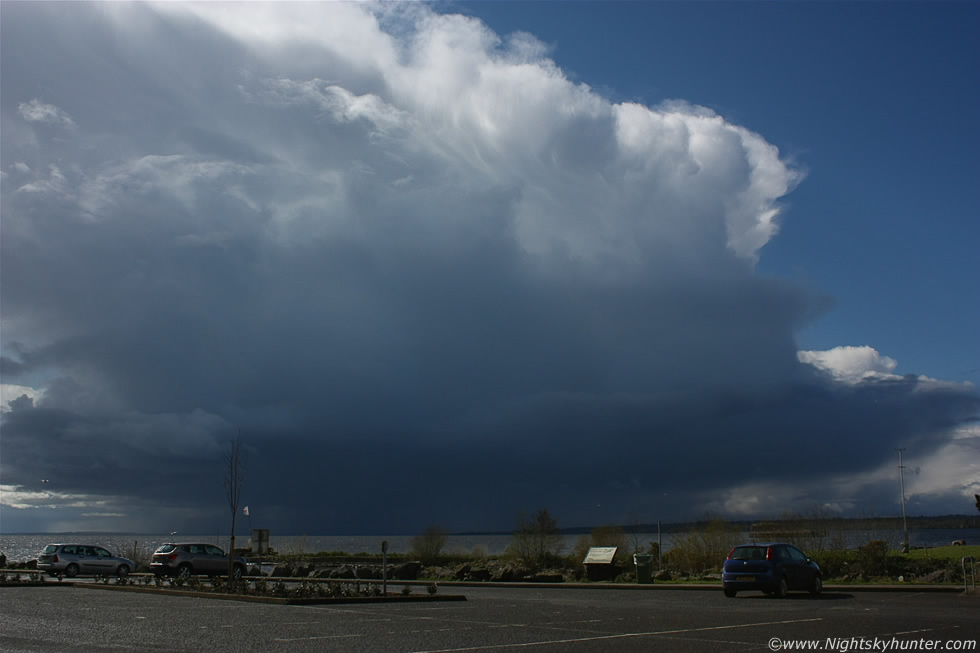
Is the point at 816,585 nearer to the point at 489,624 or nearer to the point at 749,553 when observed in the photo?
the point at 749,553

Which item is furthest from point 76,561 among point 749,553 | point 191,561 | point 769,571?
point 769,571

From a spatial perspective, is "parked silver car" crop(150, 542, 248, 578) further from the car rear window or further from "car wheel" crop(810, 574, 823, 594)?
"car wheel" crop(810, 574, 823, 594)

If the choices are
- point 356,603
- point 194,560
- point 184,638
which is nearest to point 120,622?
point 184,638

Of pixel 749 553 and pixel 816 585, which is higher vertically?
pixel 749 553

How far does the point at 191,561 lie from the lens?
117 feet

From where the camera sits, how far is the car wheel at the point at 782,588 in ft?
73.1

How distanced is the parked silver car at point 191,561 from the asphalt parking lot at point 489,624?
12882 mm

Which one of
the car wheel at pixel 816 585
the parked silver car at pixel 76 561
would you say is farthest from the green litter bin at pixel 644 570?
the parked silver car at pixel 76 561

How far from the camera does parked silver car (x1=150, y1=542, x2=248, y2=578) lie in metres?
35.2

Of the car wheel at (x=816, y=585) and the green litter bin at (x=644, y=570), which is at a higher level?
the car wheel at (x=816, y=585)

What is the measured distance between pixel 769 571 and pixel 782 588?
685mm

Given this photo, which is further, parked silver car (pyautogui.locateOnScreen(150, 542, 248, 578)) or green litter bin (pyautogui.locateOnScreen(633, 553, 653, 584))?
Result: parked silver car (pyautogui.locateOnScreen(150, 542, 248, 578))

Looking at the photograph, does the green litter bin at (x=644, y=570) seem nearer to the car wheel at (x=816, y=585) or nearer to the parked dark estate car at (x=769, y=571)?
the parked dark estate car at (x=769, y=571)

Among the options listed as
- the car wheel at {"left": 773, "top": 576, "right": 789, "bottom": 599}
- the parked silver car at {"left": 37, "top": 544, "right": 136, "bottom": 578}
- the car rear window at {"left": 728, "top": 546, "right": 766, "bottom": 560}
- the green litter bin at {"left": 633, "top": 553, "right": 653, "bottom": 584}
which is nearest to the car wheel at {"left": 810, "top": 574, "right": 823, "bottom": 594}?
the car wheel at {"left": 773, "top": 576, "right": 789, "bottom": 599}
